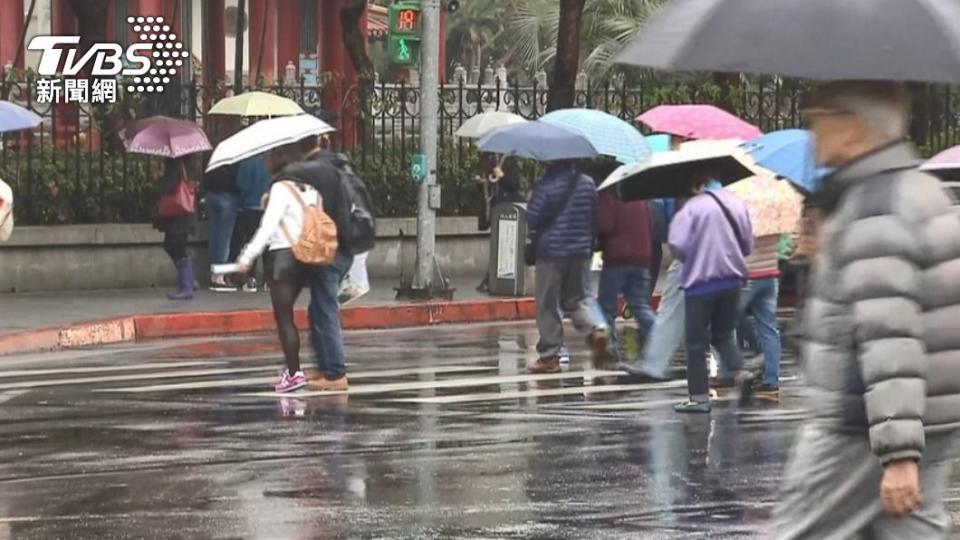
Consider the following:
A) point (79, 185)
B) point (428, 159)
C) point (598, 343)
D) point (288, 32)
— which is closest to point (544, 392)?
point (598, 343)

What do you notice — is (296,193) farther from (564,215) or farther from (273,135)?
(564,215)

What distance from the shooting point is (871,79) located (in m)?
4.79

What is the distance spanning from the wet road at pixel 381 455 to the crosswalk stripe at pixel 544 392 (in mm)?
26

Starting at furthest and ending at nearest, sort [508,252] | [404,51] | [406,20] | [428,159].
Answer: [508,252] < [428,159] < [404,51] < [406,20]

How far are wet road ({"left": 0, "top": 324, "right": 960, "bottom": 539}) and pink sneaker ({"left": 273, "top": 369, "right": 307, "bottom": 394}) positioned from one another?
11cm

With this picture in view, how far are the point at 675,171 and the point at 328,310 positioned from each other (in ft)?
7.90

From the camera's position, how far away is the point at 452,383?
13883 millimetres

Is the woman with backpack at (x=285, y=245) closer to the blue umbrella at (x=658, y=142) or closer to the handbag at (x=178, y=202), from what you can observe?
the blue umbrella at (x=658, y=142)

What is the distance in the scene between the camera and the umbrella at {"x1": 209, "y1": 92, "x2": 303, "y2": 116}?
2092 centimetres

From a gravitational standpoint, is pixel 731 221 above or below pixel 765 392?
above

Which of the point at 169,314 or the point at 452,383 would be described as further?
the point at 169,314

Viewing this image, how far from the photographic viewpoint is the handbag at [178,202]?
1995 cm

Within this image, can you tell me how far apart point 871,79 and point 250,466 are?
5.93 metres

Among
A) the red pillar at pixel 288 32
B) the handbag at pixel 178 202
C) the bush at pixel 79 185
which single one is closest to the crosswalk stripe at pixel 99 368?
the handbag at pixel 178 202
